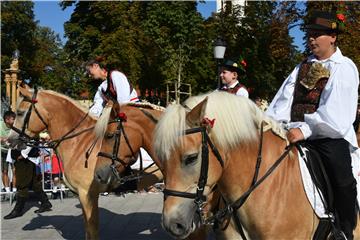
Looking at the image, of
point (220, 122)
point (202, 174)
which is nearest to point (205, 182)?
point (202, 174)

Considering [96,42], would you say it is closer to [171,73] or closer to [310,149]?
[171,73]

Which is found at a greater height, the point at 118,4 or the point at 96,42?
the point at 118,4

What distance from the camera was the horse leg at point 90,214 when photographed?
633 cm

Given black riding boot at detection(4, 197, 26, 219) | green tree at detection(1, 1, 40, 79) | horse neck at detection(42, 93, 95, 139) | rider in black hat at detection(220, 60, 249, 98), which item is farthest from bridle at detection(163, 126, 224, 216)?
green tree at detection(1, 1, 40, 79)

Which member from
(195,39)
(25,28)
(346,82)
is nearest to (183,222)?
(346,82)

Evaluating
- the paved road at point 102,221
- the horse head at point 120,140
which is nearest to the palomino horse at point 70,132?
the horse head at point 120,140

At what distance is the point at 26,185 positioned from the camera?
35.0ft

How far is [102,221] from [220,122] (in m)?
6.68

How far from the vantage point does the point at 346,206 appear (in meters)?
3.46

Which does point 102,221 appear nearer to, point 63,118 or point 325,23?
point 63,118

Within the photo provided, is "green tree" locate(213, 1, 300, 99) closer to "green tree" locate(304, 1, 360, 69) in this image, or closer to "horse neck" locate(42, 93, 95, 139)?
"green tree" locate(304, 1, 360, 69)

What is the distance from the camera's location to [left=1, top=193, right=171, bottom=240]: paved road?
322 inches

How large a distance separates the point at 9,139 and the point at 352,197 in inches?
226

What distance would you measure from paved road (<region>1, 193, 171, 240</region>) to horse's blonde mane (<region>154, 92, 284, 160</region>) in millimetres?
4854
